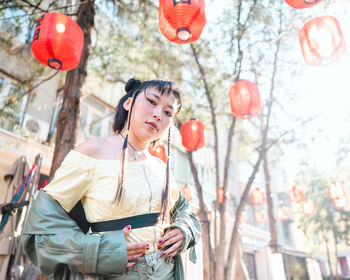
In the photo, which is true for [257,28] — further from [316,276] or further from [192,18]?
[316,276]

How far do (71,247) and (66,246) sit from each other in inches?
0.8

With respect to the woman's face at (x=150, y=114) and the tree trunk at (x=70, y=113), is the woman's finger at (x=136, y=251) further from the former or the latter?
the tree trunk at (x=70, y=113)

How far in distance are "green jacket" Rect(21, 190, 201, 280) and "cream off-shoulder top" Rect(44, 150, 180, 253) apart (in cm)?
8

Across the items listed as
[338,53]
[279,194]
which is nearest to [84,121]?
[338,53]

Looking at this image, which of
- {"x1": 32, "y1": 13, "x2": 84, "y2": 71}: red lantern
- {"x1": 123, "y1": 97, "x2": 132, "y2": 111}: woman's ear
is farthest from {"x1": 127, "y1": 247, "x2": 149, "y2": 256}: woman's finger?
{"x1": 32, "y1": 13, "x2": 84, "y2": 71}: red lantern

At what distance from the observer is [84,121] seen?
1026cm

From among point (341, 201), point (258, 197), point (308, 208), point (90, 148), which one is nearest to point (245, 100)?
point (90, 148)

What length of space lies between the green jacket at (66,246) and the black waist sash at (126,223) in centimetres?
10

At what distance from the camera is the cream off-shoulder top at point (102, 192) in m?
1.26

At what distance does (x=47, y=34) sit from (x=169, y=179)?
311 cm

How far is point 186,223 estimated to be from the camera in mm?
1455

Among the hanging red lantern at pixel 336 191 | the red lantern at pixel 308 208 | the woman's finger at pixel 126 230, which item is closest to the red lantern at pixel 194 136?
the woman's finger at pixel 126 230

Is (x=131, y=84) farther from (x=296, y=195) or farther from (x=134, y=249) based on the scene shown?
(x=296, y=195)

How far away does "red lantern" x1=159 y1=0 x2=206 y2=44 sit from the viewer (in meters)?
3.42
